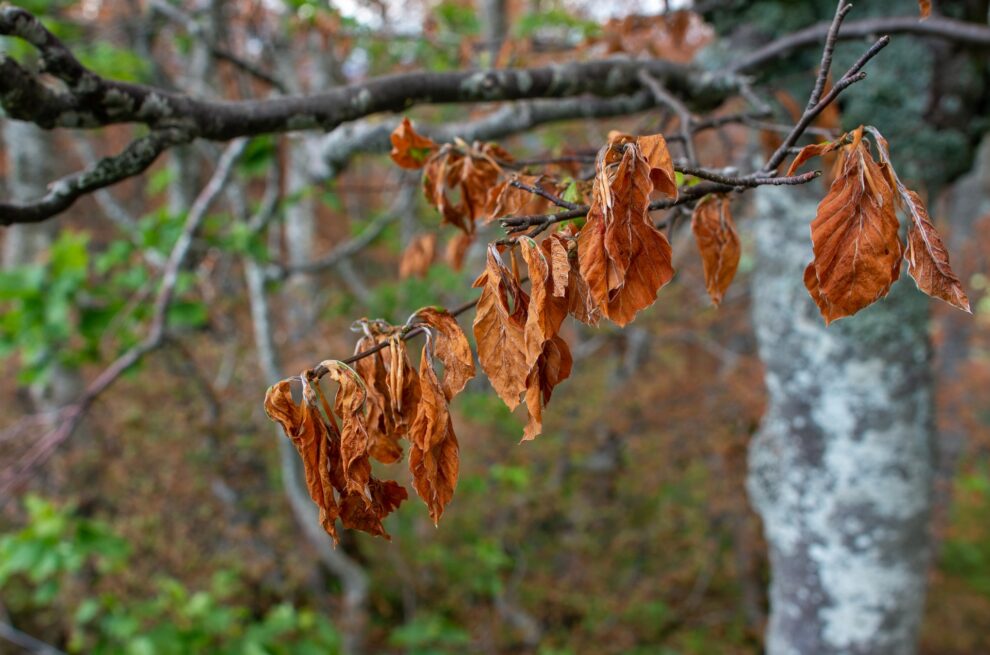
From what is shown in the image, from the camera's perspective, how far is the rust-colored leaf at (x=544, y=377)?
84 cm

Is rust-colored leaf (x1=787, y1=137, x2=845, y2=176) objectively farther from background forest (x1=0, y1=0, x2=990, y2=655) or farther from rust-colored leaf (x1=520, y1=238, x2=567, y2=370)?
A: background forest (x1=0, y1=0, x2=990, y2=655)

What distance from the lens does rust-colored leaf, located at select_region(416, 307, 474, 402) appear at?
2.97 ft

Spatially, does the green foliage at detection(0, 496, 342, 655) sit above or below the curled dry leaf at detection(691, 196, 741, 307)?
below

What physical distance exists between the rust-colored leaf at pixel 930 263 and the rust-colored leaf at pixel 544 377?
44 centimetres

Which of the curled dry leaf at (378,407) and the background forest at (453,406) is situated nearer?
the curled dry leaf at (378,407)

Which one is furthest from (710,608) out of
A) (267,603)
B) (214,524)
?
(214,524)

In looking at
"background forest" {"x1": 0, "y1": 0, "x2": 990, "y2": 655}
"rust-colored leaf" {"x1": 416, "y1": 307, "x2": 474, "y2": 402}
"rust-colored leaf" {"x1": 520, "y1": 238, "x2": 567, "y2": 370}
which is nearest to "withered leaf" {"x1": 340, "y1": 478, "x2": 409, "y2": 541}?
"rust-colored leaf" {"x1": 416, "y1": 307, "x2": 474, "y2": 402}

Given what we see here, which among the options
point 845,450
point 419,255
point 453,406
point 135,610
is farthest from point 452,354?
point 453,406

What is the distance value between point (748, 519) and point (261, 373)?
158 inches

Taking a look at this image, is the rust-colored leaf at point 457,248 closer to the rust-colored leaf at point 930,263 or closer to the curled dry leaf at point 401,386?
the curled dry leaf at point 401,386

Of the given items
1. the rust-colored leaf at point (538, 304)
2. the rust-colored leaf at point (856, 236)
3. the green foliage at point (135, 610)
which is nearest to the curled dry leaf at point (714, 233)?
the rust-colored leaf at point (856, 236)

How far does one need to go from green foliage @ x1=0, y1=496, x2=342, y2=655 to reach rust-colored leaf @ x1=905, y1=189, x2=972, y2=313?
3001mm

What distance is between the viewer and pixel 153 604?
328 centimetres

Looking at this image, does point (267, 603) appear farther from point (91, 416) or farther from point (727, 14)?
point (727, 14)
